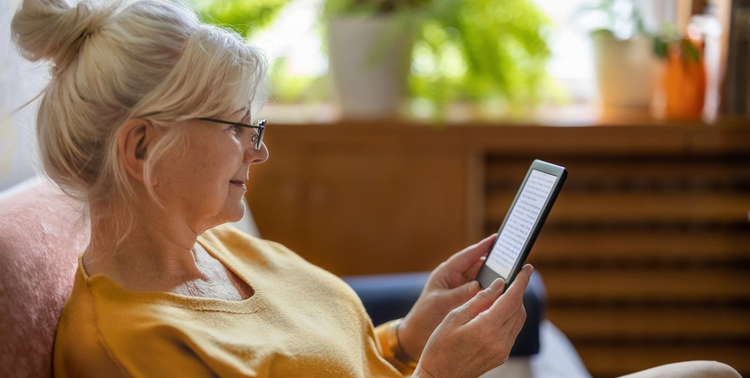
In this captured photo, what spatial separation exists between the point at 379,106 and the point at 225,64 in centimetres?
110

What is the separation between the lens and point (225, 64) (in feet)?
2.55

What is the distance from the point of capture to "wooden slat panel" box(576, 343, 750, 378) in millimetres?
1910

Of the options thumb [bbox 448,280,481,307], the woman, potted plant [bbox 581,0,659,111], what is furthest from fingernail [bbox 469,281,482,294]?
potted plant [bbox 581,0,659,111]

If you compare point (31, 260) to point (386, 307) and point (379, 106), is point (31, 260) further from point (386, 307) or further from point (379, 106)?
point (379, 106)

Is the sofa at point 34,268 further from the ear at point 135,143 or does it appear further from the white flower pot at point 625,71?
the white flower pot at point 625,71

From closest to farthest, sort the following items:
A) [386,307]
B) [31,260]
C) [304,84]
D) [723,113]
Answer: [31,260]
[386,307]
[723,113]
[304,84]

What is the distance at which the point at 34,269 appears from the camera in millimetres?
742

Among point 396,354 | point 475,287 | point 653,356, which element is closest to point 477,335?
point 475,287

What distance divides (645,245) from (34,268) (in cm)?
158

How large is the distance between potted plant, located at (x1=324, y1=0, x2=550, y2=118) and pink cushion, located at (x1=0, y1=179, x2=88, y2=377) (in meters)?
1.04

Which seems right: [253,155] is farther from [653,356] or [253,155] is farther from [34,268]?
[653,356]

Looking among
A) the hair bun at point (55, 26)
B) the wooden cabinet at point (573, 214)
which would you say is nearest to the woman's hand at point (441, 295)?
the hair bun at point (55, 26)

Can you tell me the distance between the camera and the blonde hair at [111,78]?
0.74 meters

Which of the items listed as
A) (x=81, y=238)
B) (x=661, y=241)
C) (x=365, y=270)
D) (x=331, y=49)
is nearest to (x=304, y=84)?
(x=331, y=49)
